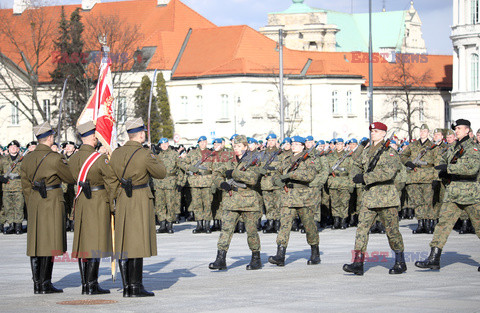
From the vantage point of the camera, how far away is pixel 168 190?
23.3 m

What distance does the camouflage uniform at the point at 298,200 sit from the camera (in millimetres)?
15600

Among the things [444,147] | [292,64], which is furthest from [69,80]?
[444,147]

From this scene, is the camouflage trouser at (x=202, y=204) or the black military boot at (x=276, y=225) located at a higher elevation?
the camouflage trouser at (x=202, y=204)

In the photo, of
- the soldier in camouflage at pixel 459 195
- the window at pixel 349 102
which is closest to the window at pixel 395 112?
A: the window at pixel 349 102

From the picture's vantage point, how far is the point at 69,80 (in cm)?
7350

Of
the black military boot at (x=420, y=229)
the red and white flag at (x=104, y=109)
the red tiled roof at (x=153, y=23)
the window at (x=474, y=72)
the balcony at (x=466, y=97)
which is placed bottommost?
the black military boot at (x=420, y=229)

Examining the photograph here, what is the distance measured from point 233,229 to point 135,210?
3138 millimetres

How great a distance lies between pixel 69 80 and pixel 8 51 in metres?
13.5

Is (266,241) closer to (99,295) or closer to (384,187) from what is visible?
(384,187)

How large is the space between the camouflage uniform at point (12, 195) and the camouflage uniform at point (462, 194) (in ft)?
39.5

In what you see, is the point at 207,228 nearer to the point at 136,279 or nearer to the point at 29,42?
the point at 136,279

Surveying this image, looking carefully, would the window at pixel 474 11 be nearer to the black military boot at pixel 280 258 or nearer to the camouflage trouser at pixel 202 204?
the camouflage trouser at pixel 202 204

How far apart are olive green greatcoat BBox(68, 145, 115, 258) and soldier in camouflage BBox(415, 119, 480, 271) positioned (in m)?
4.65

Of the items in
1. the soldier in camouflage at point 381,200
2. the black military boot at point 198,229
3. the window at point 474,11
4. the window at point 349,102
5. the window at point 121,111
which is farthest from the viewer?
the window at point 474,11
